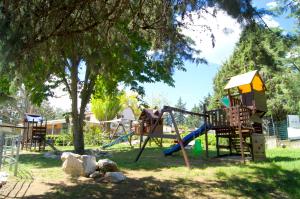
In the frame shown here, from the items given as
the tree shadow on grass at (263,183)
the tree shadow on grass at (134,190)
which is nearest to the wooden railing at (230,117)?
the tree shadow on grass at (263,183)

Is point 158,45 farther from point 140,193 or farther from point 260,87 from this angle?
point 260,87

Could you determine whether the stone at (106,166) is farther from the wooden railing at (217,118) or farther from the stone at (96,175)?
the wooden railing at (217,118)

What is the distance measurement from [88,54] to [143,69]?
36.0 ft

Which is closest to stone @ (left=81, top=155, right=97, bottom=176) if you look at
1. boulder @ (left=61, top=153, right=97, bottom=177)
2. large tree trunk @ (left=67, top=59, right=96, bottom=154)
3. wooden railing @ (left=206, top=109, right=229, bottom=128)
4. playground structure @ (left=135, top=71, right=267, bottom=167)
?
boulder @ (left=61, top=153, right=97, bottom=177)

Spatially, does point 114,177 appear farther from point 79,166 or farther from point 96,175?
point 79,166

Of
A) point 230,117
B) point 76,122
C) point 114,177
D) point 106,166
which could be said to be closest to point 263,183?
point 114,177

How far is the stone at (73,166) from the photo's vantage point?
28.9ft

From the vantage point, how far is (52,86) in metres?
18.1

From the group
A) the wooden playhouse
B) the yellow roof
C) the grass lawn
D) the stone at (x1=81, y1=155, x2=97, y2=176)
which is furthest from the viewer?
the yellow roof

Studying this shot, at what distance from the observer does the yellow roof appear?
1342 cm

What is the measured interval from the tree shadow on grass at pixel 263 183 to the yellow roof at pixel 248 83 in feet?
15.1

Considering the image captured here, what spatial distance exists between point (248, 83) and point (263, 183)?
237 inches

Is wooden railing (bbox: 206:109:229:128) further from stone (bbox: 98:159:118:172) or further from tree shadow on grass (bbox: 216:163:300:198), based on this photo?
stone (bbox: 98:159:118:172)

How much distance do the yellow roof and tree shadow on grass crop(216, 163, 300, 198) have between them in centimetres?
459
